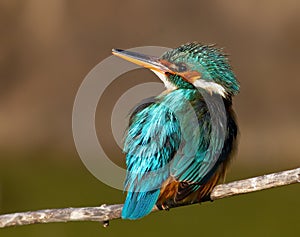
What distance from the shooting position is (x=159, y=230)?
6.97 m

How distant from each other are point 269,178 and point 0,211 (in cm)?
396

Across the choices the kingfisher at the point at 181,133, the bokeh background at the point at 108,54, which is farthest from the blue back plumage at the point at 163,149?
the bokeh background at the point at 108,54

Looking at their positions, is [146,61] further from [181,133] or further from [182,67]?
[181,133]

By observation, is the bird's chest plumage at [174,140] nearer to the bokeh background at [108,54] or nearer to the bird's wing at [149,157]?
the bird's wing at [149,157]

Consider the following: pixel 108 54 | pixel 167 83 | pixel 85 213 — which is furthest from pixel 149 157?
pixel 108 54

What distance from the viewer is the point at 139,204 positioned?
3.72 meters

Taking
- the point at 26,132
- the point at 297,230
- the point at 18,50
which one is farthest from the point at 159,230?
the point at 18,50

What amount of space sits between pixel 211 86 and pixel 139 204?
25.8 inches

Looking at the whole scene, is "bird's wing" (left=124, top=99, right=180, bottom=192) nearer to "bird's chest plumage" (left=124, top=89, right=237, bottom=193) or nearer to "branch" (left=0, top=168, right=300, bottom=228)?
"bird's chest plumage" (left=124, top=89, right=237, bottom=193)

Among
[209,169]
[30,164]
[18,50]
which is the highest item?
[209,169]

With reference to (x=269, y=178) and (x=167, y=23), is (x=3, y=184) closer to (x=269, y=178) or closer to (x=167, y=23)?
(x=167, y=23)

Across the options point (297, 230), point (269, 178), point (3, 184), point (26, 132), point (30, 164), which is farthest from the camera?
point (26, 132)

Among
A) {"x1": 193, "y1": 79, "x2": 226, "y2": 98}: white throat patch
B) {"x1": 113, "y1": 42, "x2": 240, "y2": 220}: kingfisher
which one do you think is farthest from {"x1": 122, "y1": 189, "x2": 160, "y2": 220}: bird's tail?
{"x1": 193, "y1": 79, "x2": 226, "y2": 98}: white throat patch

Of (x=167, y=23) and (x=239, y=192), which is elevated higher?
(x=239, y=192)
